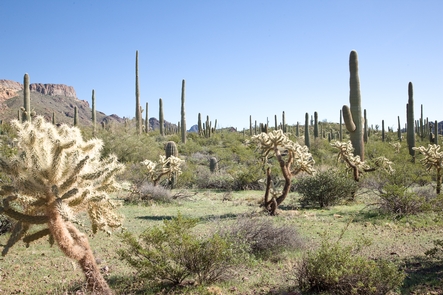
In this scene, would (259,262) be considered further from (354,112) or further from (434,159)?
(354,112)

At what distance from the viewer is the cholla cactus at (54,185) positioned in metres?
3.62

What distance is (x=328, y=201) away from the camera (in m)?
13.0

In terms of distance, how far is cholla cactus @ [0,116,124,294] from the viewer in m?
3.62

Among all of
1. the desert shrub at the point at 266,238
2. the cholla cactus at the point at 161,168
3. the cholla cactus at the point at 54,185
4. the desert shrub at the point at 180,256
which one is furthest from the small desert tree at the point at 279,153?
the cholla cactus at the point at 54,185

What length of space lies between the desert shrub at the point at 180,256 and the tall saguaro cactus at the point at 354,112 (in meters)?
13.1

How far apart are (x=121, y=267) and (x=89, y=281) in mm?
2389

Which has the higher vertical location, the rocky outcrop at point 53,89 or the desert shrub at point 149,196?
the rocky outcrop at point 53,89

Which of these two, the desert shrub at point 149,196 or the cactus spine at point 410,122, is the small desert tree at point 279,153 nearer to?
the desert shrub at point 149,196

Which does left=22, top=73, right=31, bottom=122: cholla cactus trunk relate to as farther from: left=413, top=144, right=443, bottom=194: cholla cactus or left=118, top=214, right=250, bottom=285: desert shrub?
left=413, top=144, right=443, bottom=194: cholla cactus

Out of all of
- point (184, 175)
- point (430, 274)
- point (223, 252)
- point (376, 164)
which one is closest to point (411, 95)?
point (376, 164)

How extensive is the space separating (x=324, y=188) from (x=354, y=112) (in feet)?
21.7

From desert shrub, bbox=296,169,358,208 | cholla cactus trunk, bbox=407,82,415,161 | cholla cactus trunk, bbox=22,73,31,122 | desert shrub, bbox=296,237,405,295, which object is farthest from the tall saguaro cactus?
cholla cactus trunk, bbox=22,73,31,122

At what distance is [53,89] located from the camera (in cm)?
14725

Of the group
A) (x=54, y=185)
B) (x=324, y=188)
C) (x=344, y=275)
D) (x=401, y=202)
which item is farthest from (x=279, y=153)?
(x=54, y=185)
